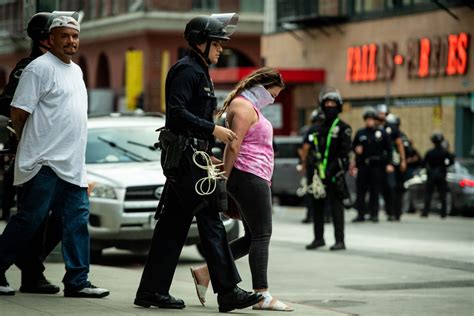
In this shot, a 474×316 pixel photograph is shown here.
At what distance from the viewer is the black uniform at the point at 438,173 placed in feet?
92.7

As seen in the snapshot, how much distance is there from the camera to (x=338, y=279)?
1374 cm

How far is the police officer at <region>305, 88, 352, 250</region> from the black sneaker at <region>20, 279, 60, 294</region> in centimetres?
756

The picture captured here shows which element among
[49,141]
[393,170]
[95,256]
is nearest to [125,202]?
[95,256]

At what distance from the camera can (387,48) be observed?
138 ft

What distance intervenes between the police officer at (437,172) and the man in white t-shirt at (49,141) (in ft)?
62.2

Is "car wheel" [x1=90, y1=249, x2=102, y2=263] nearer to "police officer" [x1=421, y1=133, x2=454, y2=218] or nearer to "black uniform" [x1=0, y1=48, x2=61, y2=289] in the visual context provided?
"black uniform" [x1=0, y1=48, x2=61, y2=289]

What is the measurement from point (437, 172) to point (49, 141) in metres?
19.4

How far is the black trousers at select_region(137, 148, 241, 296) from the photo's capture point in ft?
31.0

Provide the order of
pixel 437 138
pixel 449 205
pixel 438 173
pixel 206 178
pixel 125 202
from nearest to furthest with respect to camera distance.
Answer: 1. pixel 206 178
2. pixel 125 202
3. pixel 437 138
4. pixel 438 173
5. pixel 449 205

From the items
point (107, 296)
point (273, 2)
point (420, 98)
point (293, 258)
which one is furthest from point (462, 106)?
point (107, 296)

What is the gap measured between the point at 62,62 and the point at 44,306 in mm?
1709

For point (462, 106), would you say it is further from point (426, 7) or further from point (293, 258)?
point (293, 258)

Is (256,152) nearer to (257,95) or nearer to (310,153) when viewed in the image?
(257,95)

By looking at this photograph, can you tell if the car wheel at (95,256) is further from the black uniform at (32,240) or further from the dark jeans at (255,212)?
the dark jeans at (255,212)
